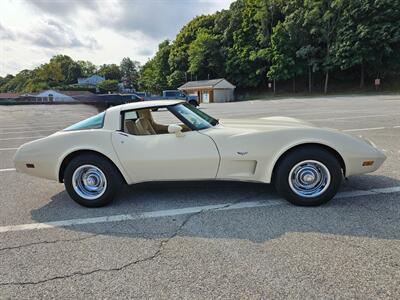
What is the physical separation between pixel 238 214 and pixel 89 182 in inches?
74.7

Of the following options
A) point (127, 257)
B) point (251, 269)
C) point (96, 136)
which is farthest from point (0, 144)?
point (251, 269)

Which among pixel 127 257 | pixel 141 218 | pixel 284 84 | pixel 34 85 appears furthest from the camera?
pixel 34 85

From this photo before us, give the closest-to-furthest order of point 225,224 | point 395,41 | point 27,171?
point 225,224 → point 27,171 → point 395,41

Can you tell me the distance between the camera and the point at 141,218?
129 inches

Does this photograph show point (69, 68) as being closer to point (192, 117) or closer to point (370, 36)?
point (370, 36)

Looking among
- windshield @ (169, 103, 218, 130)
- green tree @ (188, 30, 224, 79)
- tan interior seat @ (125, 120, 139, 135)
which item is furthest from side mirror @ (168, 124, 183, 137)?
green tree @ (188, 30, 224, 79)

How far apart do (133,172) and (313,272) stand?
7.29 feet

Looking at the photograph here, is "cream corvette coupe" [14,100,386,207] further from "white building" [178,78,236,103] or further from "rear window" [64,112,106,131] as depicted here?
"white building" [178,78,236,103]

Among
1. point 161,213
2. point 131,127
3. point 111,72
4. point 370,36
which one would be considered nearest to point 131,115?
point 131,127

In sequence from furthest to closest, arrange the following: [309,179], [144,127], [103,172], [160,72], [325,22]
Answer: [160,72] → [325,22] → [144,127] → [103,172] → [309,179]

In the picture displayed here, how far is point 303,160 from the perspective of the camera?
3262mm

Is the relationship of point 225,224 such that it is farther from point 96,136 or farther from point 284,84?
point 284,84

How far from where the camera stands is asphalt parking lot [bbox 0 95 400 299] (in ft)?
6.84

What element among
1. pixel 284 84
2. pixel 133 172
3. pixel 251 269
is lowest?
pixel 251 269
